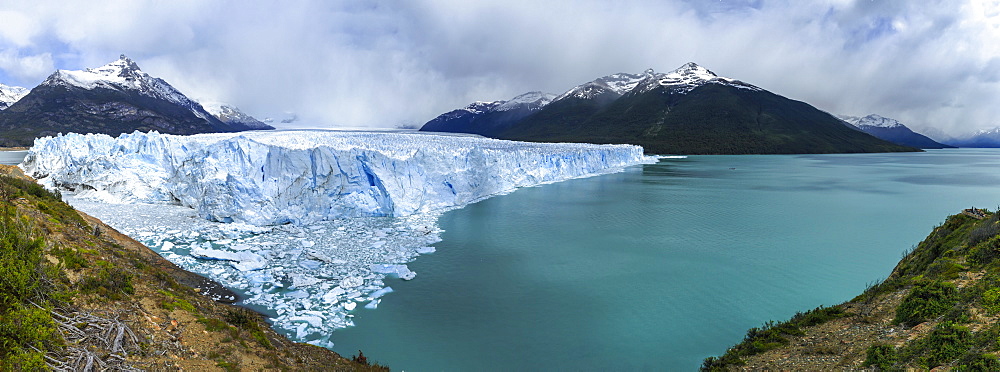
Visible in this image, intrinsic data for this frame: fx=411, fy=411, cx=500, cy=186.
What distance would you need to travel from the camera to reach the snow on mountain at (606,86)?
146m

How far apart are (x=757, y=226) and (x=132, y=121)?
112757 millimetres

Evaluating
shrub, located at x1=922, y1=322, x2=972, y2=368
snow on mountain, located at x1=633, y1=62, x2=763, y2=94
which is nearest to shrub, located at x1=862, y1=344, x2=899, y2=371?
shrub, located at x1=922, y1=322, x2=972, y2=368

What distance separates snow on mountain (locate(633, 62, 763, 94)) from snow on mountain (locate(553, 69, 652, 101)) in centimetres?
1223

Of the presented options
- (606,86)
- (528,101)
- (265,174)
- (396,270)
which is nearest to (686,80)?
(606,86)

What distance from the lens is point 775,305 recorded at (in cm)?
847

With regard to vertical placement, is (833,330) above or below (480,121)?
below

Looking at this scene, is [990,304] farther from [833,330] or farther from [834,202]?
[834,202]

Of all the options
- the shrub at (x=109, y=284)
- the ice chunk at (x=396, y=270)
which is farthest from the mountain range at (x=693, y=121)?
the shrub at (x=109, y=284)

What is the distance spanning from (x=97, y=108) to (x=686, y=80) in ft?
490

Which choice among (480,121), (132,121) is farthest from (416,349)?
(480,121)

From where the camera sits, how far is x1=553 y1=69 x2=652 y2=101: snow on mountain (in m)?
146

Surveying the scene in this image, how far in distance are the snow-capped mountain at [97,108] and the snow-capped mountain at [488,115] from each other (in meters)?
72.7

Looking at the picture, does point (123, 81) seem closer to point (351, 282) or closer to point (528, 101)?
point (528, 101)

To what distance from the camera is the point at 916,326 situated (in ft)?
16.1
